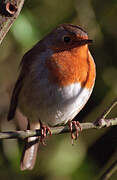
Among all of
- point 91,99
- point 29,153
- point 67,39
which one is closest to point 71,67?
point 67,39

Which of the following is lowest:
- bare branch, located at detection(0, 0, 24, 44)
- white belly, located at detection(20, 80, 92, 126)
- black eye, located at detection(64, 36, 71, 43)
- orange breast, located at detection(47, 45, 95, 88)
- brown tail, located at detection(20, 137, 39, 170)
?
brown tail, located at detection(20, 137, 39, 170)

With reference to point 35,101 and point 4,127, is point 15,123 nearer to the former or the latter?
point 4,127

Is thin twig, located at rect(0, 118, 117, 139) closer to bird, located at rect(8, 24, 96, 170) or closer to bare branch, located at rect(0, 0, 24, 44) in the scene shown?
bird, located at rect(8, 24, 96, 170)

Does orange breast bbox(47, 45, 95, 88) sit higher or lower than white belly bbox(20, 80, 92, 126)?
higher

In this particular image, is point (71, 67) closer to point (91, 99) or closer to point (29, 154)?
point (29, 154)

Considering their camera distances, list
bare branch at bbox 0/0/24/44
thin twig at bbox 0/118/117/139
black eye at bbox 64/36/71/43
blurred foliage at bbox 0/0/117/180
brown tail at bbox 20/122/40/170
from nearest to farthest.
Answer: bare branch at bbox 0/0/24/44 < thin twig at bbox 0/118/117/139 < black eye at bbox 64/36/71/43 < brown tail at bbox 20/122/40/170 < blurred foliage at bbox 0/0/117/180

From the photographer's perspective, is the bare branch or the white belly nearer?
the bare branch

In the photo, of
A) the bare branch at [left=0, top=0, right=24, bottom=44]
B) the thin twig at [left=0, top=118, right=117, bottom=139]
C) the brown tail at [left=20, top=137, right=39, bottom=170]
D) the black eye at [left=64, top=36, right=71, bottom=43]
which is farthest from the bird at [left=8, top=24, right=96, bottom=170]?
the bare branch at [left=0, top=0, right=24, bottom=44]

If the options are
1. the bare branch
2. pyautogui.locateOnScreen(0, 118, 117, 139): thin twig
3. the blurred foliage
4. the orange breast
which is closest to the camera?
the bare branch
